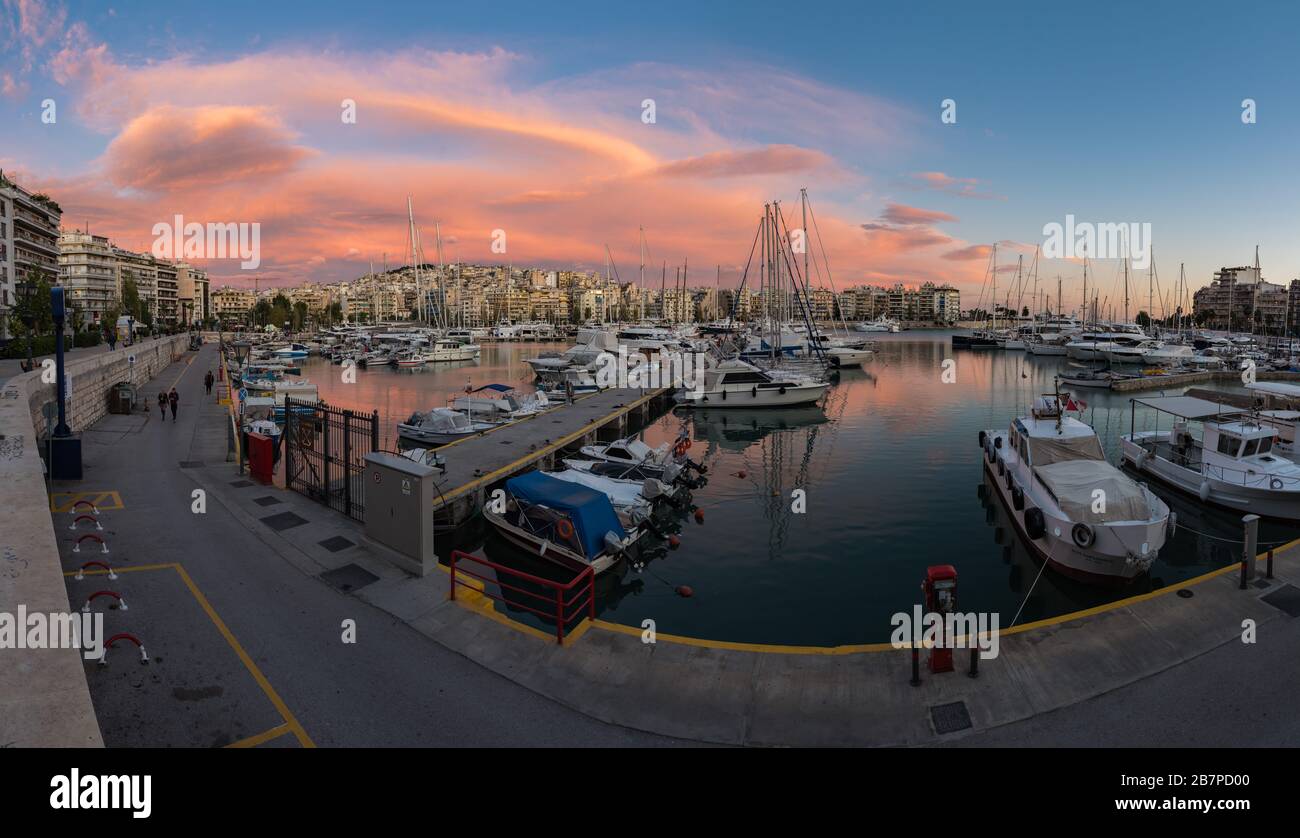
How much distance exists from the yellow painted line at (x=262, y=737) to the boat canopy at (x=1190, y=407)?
2755 cm

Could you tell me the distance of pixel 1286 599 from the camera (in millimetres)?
12102

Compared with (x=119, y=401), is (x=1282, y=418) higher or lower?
lower

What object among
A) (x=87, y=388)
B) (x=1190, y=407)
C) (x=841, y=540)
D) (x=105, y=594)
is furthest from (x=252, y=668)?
(x=1190, y=407)

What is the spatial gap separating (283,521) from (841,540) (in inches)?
552

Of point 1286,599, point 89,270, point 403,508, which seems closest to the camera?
point 1286,599

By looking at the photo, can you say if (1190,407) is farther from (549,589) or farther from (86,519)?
(86,519)

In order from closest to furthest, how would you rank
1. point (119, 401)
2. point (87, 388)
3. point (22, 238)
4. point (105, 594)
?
1. point (105, 594)
2. point (87, 388)
3. point (119, 401)
4. point (22, 238)

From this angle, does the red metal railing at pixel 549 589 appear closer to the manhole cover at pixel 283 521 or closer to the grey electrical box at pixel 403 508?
the grey electrical box at pixel 403 508

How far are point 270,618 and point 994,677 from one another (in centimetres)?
1041

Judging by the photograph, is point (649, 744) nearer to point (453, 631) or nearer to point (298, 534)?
point (453, 631)
